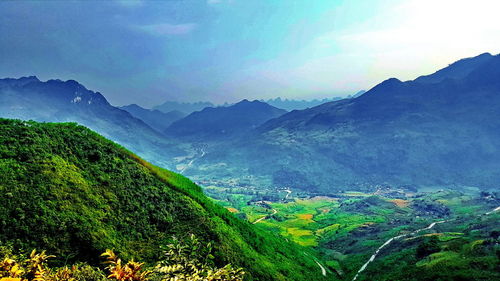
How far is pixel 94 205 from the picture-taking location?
147 ft

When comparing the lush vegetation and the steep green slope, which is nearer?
the steep green slope

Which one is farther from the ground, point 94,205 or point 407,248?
point 94,205

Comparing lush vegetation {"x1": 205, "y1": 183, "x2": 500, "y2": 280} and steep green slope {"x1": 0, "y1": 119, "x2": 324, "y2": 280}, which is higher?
steep green slope {"x1": 0, "y1": 119, "x2": 324, "y2": 280}

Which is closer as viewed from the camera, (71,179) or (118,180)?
(71,179)

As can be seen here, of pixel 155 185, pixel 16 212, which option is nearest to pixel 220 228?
pixel 155 185

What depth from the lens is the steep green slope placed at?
1487 inches

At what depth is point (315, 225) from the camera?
186 metres

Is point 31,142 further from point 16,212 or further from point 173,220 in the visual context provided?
point 173,220

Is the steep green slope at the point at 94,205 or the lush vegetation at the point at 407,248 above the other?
the steep green slope at the point at 94,205

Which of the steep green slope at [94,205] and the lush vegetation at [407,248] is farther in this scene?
the lush vegetation at [407,248]

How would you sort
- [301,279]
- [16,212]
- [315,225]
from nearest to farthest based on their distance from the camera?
[16,212] → [301,279] → [315,225]

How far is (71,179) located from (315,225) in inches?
6202

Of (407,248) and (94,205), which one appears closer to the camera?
(94,205)

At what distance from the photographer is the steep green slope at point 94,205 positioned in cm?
3778
